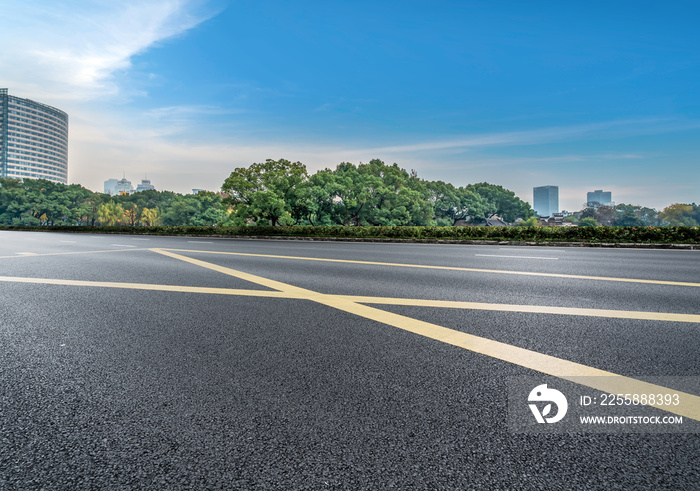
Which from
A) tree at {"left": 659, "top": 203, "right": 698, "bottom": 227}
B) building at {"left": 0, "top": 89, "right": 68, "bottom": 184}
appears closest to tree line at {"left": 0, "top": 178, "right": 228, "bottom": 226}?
building at {"left": 0, "top": 89, "right": 68, "bottom": 184}

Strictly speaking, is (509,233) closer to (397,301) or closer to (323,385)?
(397,301)

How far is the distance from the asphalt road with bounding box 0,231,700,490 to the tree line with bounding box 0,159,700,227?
2193cm

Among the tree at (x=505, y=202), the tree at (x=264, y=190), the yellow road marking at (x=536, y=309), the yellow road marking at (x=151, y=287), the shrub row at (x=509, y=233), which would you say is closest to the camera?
the yellow road marking at (x=536, y=309)

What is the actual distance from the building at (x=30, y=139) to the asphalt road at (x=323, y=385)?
199375 mm

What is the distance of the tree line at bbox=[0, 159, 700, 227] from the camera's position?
40344 millimetres

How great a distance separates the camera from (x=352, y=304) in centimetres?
509

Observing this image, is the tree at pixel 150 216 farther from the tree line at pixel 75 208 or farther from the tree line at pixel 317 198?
the tree line at pixel 317 198

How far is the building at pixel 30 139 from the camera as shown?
165 metres

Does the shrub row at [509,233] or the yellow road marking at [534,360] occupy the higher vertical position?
the shrub row at [509,233]

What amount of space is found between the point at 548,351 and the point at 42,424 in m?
3.48

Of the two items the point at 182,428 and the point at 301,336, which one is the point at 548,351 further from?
the point at 182,428

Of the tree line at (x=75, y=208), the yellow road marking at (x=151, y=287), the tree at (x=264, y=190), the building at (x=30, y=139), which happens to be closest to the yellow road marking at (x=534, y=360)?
the yellow road marking at (x=151, y=287)

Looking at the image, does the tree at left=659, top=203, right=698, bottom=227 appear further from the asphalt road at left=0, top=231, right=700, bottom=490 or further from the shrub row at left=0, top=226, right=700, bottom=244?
the asphalt road at left=0, top=231, right=700, bottom=490

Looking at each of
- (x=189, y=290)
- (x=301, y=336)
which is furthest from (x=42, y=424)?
(x=189, y=290)
